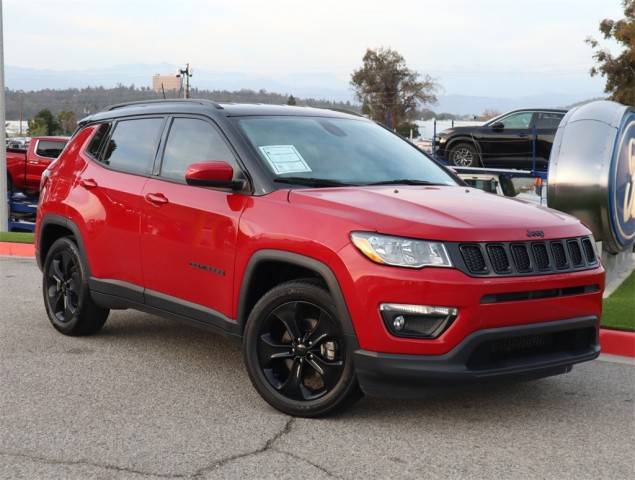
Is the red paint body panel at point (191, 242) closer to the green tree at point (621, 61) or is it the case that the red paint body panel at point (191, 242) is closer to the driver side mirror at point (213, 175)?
the driver side mirror at point (213, 175)

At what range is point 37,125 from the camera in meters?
106

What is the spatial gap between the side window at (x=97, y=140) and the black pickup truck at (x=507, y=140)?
1418 cm

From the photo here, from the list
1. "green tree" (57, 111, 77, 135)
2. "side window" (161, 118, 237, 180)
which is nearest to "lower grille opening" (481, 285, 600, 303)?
"side window" (161, 118, 237, 180)

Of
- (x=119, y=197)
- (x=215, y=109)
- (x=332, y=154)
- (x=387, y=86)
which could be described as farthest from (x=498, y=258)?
(x=387, y=86)

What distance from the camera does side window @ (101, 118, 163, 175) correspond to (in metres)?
6.05

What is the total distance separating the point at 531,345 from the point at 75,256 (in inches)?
146

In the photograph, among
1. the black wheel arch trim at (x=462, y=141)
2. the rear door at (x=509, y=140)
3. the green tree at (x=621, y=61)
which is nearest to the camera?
the rear door at (x=509, y=140)

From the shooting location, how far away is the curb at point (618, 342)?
6516mm

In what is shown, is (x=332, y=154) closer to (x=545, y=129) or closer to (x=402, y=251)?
(x=402, y=251)

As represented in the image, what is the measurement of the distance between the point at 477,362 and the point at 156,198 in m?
2.52

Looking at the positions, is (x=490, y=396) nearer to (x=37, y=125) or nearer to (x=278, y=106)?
(x=278, y=106)

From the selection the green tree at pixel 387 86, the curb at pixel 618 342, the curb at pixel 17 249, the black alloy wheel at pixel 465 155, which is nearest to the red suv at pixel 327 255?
the curb at pixel 618 342

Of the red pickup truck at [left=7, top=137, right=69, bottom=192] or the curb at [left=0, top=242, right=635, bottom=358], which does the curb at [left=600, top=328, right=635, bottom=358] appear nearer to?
the curb at [left=0, top=242, right=635, bottom=358]

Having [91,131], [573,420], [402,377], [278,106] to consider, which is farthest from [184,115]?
[573,420]
